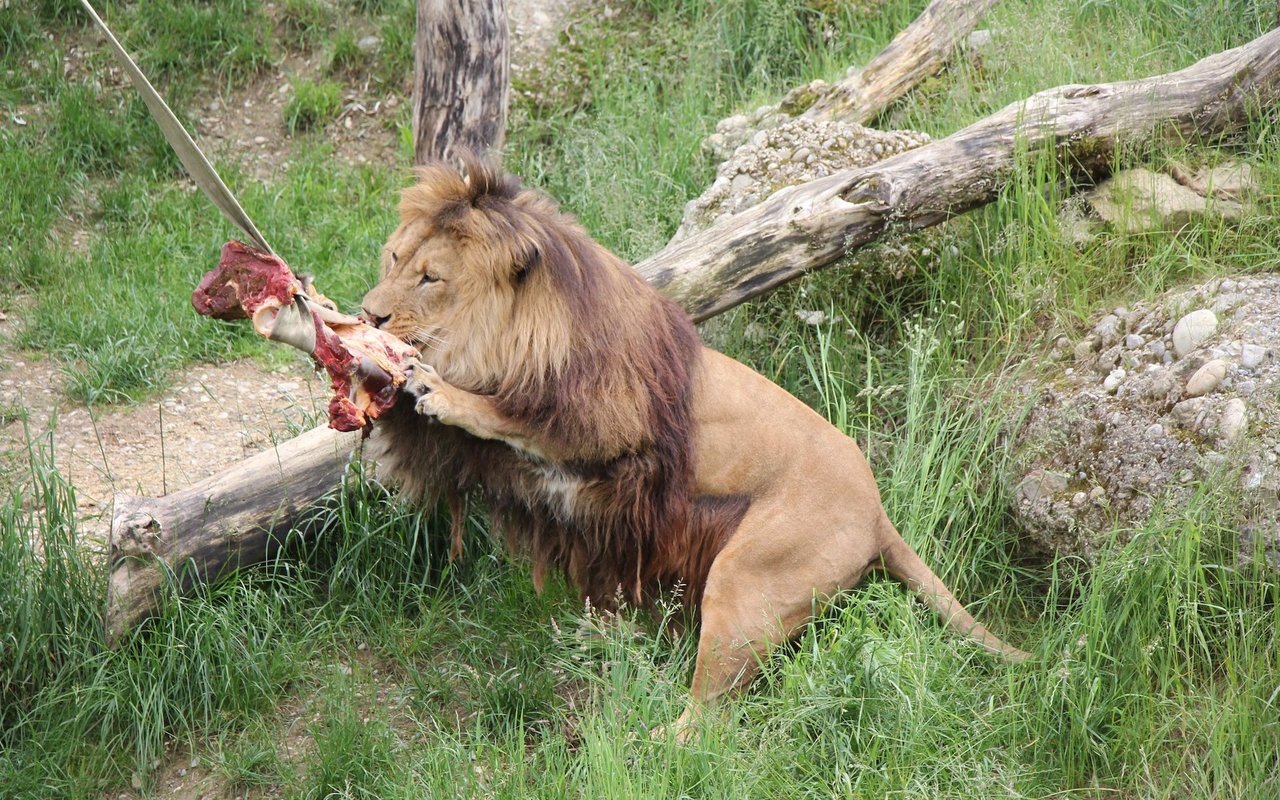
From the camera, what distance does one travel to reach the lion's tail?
3.73 meters

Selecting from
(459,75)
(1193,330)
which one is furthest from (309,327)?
(1193,330)

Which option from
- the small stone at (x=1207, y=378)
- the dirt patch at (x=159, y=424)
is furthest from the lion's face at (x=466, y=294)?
the small stone at (x=1207, y=378)

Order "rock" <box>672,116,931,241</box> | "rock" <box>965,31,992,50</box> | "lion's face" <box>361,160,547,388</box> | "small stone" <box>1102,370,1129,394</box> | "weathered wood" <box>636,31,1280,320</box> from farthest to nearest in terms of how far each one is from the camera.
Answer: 1. "rock" <box>965,31,992,50</box>
2. "rock" <box>672,116,931,241</box>
3. "weathered wood" <box>636,31,1280,320</box>
4. "small stone" <box>1102,370,1129,394</box>
5. "lion's face" <box>361,160,547,388</box>

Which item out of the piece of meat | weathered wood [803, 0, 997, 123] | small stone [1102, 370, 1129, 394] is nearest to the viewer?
the piece of meat

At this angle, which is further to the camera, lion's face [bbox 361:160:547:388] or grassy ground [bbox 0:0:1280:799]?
lion's face [bbox 361:160:547:388]

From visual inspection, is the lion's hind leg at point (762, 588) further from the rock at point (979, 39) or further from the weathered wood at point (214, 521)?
the rock at point (979, 39)

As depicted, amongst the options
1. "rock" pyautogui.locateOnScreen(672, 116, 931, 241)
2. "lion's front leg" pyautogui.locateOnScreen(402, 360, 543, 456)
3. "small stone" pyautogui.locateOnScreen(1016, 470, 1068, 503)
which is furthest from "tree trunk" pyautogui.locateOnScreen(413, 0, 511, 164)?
"small stone" pyautogui.locateOnScreen(1016, 470, 1068, 503)

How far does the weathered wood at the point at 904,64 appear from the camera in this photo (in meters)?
6.03

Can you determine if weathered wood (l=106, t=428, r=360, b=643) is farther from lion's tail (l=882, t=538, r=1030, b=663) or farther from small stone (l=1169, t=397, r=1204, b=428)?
small stone (l=1169, t=397, r=1204, b=428)

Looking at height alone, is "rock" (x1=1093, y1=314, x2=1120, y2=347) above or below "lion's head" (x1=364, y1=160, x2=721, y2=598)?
below

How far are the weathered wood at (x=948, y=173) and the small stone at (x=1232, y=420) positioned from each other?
1406 mm

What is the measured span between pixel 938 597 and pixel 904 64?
3.26 meters

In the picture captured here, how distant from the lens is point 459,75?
5.39 metres

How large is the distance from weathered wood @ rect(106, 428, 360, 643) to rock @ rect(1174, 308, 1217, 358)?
287cm
